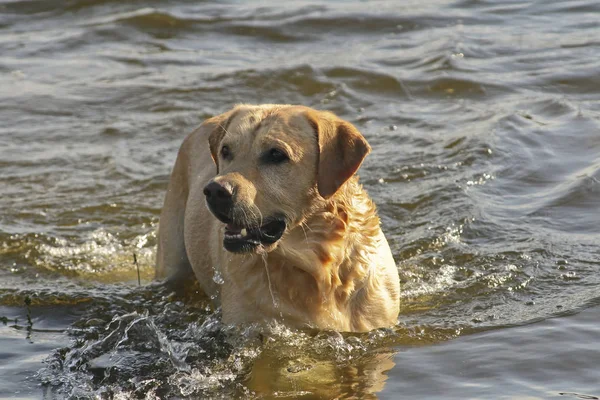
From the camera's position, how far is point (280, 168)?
5.93m

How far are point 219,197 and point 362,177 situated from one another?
4479mm

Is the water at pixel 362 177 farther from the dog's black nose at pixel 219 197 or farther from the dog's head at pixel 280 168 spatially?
the dog's black nose at pixel 219 197

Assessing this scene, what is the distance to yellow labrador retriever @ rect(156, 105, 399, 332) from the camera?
5.85 meters

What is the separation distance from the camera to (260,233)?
5.91 m

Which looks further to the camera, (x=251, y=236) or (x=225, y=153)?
(x=225, y=153)

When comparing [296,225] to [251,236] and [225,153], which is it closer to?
[251,236]

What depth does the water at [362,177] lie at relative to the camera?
6.14 metres

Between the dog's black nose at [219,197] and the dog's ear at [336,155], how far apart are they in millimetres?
635

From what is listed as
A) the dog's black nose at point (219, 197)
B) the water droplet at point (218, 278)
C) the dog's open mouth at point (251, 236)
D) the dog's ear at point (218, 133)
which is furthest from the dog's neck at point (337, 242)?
the dog's ear at point (218, 133)

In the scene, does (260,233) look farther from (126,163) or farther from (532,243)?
(126,163)

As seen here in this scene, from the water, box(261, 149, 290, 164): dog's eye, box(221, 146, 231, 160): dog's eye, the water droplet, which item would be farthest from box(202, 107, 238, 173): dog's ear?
the water

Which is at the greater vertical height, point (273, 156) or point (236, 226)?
point (273, 156)

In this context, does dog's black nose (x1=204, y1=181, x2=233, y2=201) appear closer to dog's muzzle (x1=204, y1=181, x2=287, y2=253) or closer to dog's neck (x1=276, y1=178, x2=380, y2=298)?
dog's muzzle (x1=204, y1=181, x2=287, y2=253)

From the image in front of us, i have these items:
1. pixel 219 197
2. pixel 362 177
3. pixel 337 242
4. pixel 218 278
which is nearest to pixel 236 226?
pixel 219 197
